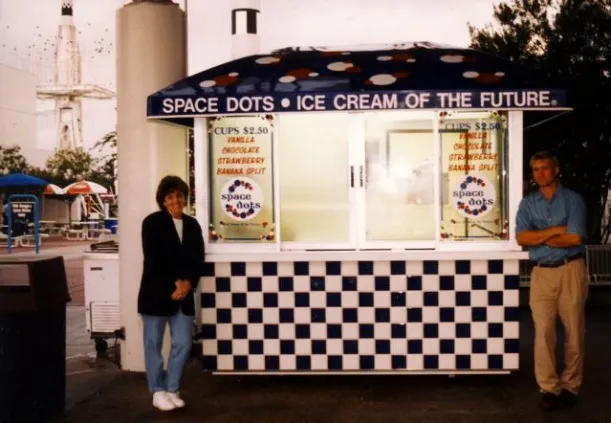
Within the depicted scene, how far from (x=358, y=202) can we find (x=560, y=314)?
5.97ft

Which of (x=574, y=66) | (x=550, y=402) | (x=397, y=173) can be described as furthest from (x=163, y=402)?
(x=574, y=66)

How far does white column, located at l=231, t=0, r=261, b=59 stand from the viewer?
8680 mm

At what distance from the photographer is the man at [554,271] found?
514 centimetres

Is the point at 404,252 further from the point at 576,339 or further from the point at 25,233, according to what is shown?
the point at 25,233

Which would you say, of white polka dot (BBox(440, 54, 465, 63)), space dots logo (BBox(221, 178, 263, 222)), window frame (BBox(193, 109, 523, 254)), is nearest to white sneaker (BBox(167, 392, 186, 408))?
window frame (BBox(193, 109, 523, 254))

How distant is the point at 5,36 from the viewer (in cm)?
7994

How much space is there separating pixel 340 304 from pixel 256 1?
4.97 meters

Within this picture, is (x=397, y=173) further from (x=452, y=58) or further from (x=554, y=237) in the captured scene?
(x=554, y=237)

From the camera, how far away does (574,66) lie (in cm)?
1250

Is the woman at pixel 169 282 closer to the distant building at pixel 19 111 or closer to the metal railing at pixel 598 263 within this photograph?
the metal railing at pixel 598 263

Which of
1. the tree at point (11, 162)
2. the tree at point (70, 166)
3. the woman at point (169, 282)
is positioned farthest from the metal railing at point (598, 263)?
the tree at point (70, 166)

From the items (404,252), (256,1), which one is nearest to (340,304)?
(404,252)

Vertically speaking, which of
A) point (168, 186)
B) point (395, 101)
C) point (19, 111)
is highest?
point (19, 111)

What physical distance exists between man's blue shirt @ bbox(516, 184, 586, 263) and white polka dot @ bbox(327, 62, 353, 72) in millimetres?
1790
